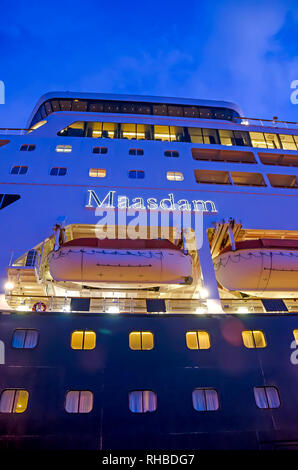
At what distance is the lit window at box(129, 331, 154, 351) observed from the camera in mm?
6766

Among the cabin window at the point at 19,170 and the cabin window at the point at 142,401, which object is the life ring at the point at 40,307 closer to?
the cabin window at the point at 142,401

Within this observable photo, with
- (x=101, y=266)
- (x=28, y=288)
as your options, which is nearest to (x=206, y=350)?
(x=101, y=266)

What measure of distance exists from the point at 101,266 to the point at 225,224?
166 inches

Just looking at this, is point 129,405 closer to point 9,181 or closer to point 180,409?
point 180,409

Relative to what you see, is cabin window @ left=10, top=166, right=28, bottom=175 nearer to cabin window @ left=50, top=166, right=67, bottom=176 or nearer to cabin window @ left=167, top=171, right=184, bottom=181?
cabin window @ left=50, top=166, right=67, bottom=176

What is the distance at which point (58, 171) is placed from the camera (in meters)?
12.3

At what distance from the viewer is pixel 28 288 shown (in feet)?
33.7

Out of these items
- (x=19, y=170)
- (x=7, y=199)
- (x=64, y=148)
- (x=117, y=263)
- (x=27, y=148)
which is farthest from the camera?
(x=64, y=148)

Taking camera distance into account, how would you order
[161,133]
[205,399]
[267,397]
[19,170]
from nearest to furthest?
[205,399] < [267,397] < [19,170] < [161,133]

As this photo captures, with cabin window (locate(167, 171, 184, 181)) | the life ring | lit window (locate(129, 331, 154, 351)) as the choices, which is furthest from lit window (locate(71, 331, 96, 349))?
cabin window (locate(167, 171, 184, 181))

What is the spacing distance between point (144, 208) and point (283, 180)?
7.11 metres

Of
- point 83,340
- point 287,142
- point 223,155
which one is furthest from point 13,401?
point 287,142

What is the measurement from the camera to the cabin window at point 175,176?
12703mm

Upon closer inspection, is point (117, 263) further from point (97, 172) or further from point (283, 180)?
point (283, 180)
